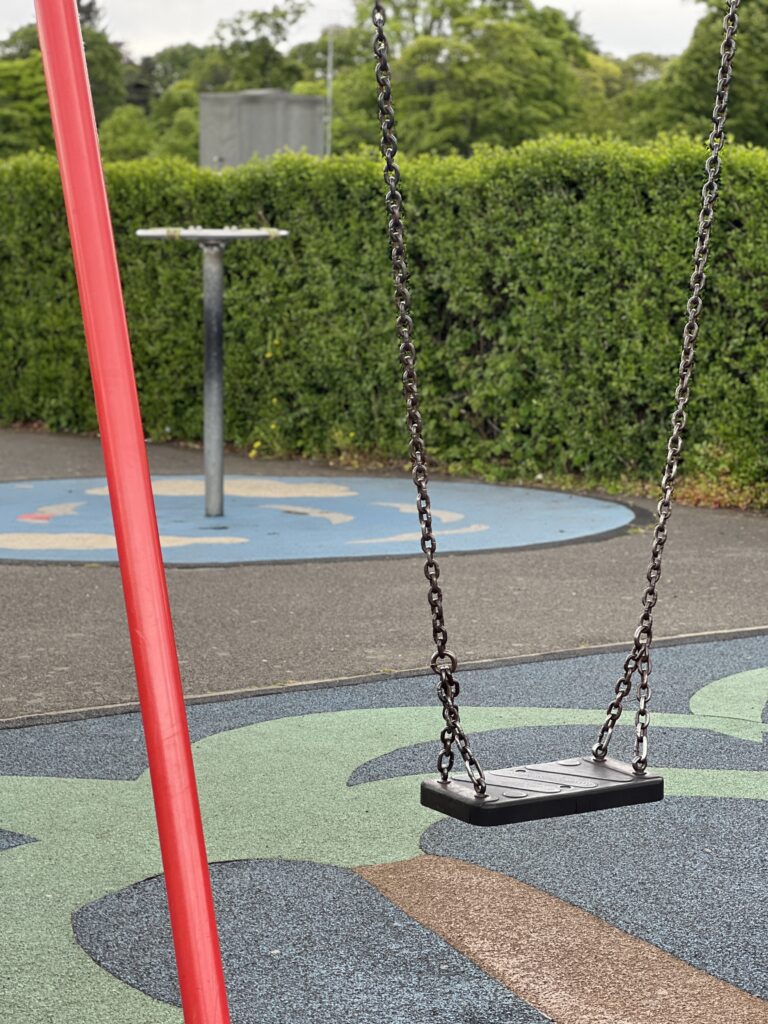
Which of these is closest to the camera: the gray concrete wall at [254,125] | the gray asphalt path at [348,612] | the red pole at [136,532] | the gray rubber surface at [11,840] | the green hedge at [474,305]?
the red pole at [136,532]

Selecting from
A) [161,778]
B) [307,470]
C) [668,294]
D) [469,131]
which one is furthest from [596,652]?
[469,131]

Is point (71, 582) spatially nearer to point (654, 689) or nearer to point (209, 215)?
point (654, 689)

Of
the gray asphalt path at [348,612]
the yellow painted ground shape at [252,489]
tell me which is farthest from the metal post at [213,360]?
the gray asphalt path at [348,612]

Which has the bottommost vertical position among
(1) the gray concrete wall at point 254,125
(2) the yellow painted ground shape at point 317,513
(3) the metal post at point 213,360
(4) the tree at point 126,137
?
Answer: (2) the yellow painted ground shape at point 317,513

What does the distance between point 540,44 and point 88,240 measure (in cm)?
4624

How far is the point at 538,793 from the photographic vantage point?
10.9ft

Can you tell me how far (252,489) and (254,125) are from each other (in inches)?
578

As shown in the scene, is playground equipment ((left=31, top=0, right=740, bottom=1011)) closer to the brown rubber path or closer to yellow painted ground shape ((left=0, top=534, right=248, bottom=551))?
the brown rubber path

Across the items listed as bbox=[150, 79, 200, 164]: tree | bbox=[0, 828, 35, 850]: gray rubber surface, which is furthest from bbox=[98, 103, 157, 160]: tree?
bbox=[0, 828, 35, 850]: gray rubber surface

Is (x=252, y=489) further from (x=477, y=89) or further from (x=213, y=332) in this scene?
(x=477, y=89)

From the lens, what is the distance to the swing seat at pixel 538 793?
324 centimetres

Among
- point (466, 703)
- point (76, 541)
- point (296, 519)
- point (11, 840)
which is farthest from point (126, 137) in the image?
point (11, 840)

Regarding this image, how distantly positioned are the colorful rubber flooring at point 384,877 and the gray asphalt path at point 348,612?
0.57 m

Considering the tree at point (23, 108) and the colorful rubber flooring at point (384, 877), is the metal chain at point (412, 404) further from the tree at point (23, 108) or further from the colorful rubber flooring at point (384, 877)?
the tree at point (23, 108)
